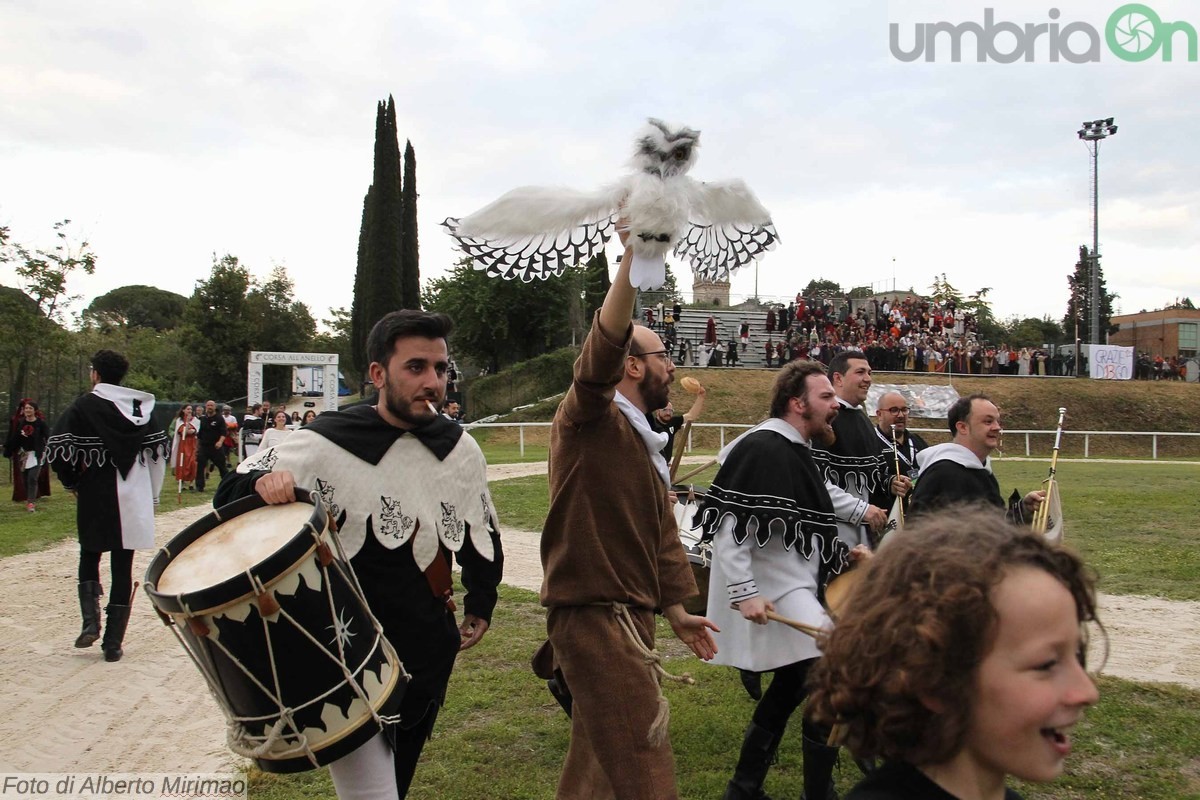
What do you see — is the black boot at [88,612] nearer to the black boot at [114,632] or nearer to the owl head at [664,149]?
the black boot at [114,632]

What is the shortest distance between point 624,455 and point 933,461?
2.43 metres

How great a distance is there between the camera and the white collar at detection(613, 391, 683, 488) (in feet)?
11.3

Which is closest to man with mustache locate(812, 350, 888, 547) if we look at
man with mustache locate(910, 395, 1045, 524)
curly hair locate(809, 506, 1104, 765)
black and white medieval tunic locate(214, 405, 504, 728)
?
man with mustache locate(910, 395, 1045, 524)

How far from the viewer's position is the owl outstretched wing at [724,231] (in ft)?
9.04

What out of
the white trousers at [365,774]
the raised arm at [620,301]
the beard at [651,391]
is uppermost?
the raised arm at [620,301]

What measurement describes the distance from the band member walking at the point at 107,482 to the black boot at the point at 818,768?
476 cm

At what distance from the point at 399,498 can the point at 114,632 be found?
4.47 metres

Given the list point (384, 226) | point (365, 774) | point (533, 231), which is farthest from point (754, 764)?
point (384, 226)

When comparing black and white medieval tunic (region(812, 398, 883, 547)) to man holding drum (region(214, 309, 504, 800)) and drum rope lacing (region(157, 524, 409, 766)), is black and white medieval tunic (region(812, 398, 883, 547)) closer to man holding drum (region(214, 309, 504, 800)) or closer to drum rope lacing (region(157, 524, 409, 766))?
man holding drum (region(214, 309, 504, 800))

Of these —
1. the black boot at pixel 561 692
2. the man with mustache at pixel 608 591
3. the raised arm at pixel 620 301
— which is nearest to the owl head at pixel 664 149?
the raised arm at pixel 620 301

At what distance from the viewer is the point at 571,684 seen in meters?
3.34

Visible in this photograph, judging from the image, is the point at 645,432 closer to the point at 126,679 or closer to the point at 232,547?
the point at 232,547

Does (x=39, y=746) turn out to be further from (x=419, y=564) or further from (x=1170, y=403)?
(x=1170, y=403)

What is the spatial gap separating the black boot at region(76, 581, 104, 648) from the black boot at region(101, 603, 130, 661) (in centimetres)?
28
